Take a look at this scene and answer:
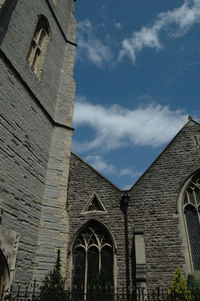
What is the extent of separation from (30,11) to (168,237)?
10344 mm

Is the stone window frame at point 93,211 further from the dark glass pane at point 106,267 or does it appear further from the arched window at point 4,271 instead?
the arched window at point 4,271

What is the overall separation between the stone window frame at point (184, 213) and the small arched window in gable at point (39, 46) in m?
7.28

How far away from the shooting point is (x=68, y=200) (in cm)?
1137

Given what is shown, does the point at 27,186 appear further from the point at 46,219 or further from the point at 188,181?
the point at 188,181

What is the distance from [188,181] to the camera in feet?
34.3

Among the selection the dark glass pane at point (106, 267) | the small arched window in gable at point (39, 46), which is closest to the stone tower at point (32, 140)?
the small arched window in gable at point (39, 46)

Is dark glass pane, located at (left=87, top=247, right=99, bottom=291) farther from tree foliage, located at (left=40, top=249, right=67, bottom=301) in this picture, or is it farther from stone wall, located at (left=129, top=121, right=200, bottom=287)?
stone wall, located at (left=129, top=121, right=200, bottom=287)

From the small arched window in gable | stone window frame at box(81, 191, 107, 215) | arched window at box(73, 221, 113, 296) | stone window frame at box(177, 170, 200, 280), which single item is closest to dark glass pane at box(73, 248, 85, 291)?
arched window at box(73, 221, 113, 296)

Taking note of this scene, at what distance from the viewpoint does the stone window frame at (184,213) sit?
9.02 m

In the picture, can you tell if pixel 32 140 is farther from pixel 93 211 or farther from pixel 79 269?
pixel 79 269

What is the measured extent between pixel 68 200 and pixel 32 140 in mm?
2789

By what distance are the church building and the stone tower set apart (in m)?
0.03

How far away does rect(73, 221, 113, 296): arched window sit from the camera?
9484 mm

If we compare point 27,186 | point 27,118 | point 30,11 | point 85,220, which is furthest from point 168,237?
point 30,11
